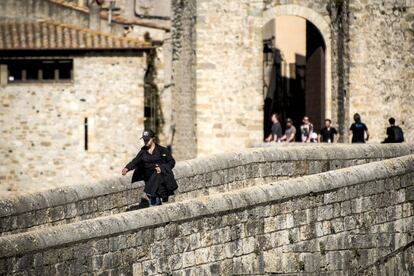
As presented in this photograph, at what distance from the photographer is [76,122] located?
40.5 m

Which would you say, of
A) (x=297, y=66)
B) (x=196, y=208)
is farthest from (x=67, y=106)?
(x=196, y=208)

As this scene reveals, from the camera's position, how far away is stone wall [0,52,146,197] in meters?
40.2

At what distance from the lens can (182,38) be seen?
37094 mm

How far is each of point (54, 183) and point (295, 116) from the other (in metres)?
12.3

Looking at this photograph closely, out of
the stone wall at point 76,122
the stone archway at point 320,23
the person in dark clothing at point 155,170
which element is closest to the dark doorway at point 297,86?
the stone archway at point 320,23

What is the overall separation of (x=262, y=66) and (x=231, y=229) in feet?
56.6

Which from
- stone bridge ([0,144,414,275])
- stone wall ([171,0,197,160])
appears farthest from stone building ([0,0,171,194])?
stone bridge ([0,144,414,275])

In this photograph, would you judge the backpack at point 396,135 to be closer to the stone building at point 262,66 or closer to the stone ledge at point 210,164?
the stone building at point 262,66

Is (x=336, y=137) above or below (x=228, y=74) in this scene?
below

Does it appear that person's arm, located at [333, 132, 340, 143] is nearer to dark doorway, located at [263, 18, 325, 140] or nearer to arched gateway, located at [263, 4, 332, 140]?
arched gateway, located at [263, 4, 332, 140]

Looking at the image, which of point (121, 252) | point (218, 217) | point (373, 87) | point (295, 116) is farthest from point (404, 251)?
point (295, 116)

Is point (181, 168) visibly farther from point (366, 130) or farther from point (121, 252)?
point (366, 130)

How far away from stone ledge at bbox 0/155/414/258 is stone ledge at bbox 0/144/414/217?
3022mm

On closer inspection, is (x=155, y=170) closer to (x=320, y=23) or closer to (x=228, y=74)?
(x=228, y=74)
